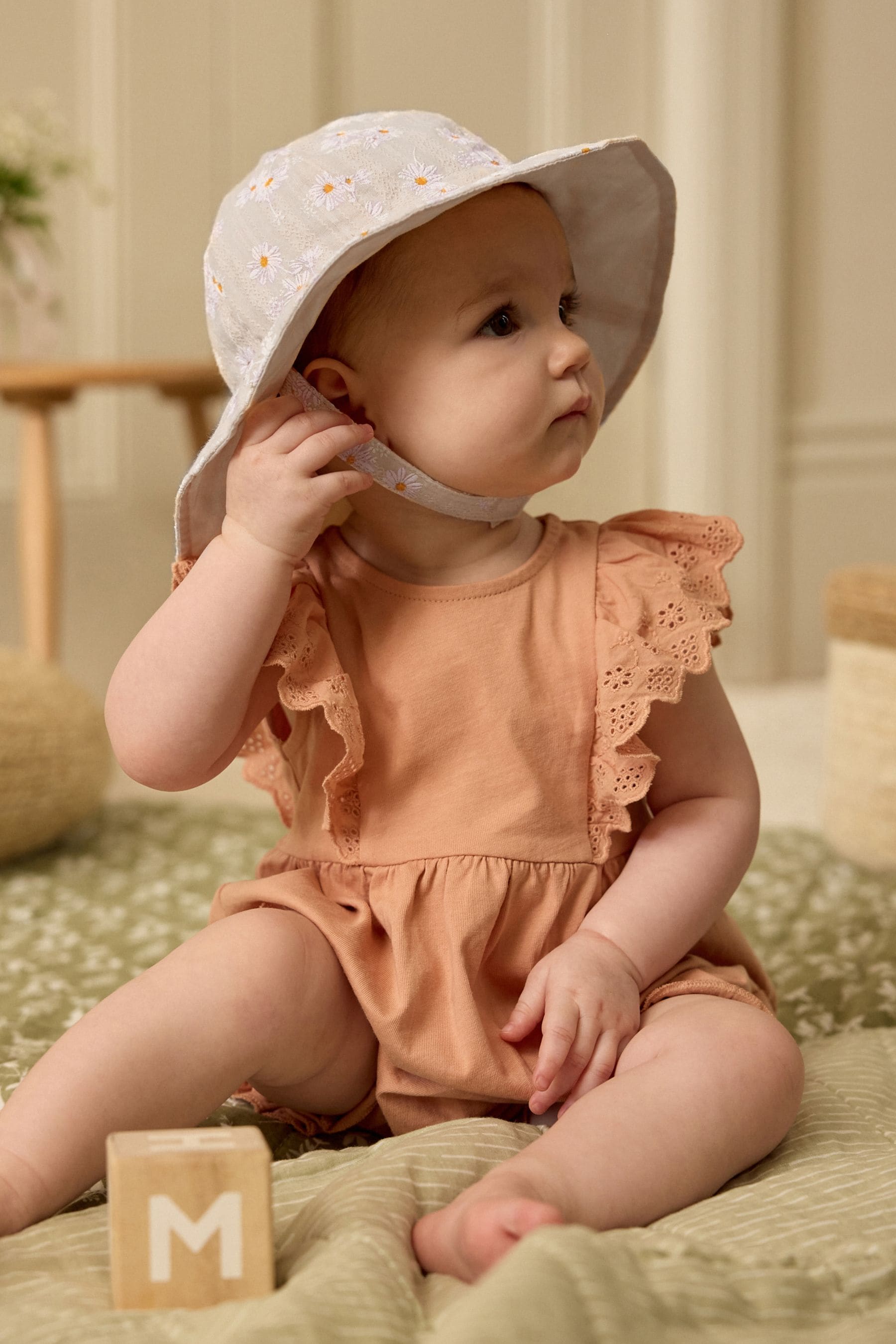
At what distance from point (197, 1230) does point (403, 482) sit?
477 mm

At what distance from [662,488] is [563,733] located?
106 inches

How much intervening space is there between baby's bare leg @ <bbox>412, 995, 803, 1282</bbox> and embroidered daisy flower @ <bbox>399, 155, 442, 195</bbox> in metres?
0.51

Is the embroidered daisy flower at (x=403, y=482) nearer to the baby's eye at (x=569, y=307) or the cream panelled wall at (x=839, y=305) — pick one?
the baby's eye at (x=569, y=307)

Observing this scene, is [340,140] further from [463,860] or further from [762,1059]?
[762,1059]

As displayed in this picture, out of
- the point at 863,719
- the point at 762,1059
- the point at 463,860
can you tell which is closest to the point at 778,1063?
the point at 762,1059

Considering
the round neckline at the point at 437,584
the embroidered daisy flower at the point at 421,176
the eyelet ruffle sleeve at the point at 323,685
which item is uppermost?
the embroidered daisy flower at the point at 421,176

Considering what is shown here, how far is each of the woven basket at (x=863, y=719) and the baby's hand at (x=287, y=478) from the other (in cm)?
107

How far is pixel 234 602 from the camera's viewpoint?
883 mm

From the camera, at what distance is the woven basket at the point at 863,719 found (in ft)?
5.91

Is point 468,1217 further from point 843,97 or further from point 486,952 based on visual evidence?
point 843,97

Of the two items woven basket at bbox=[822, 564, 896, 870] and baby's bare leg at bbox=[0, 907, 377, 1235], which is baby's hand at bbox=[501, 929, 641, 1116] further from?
woven basket at bbox=[822, 564, 896, 870]

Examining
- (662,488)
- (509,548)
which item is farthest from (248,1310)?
(662,488)

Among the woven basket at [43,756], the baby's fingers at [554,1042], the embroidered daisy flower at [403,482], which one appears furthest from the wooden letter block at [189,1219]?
the woven basket at [43,756]

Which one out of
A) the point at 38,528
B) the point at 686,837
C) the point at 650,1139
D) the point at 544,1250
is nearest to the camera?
the point at 544,1250
